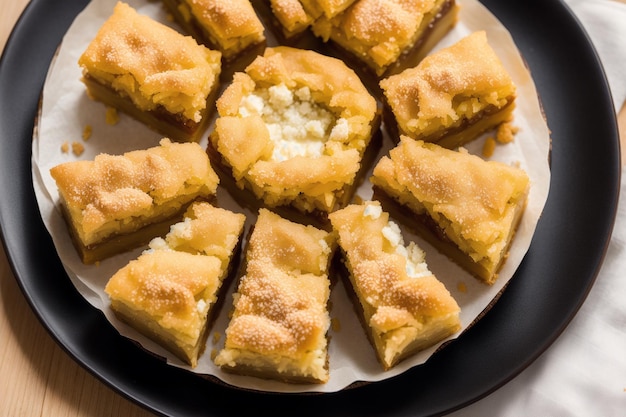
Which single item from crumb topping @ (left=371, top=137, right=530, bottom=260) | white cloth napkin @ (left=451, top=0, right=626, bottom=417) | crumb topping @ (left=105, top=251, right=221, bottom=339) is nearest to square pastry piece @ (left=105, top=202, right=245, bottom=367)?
crumb topping @ (left=105, top=251, right=221, bottom=339)

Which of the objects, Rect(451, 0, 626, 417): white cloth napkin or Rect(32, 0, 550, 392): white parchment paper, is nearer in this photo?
Rect(32, 0, 550, 392): white parchment paper

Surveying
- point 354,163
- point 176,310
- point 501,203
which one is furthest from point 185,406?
point 501,203

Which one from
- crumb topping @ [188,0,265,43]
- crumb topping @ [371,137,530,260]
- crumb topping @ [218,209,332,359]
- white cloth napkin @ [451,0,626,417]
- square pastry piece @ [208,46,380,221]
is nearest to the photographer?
crumb topping @ [218,209,332,359]

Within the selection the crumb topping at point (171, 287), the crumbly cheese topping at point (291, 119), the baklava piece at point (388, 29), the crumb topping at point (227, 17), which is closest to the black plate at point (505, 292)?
the crumb topping at point (171, 287)

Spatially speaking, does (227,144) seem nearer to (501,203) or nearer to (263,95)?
(263,95)

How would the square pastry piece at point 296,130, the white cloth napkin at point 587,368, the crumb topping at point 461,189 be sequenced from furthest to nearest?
the white cloth napkin at point 587,368, the square pastry piece at point 296,130, the crumb topping at point 461,189

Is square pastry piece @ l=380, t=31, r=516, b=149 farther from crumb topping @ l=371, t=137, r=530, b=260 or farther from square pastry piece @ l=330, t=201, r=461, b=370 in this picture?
square pastry piece @ l=330, t=201, r=461, b=370

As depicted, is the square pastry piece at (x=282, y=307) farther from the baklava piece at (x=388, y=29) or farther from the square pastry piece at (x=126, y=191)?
the baklava piece at (x=388, y=29)
